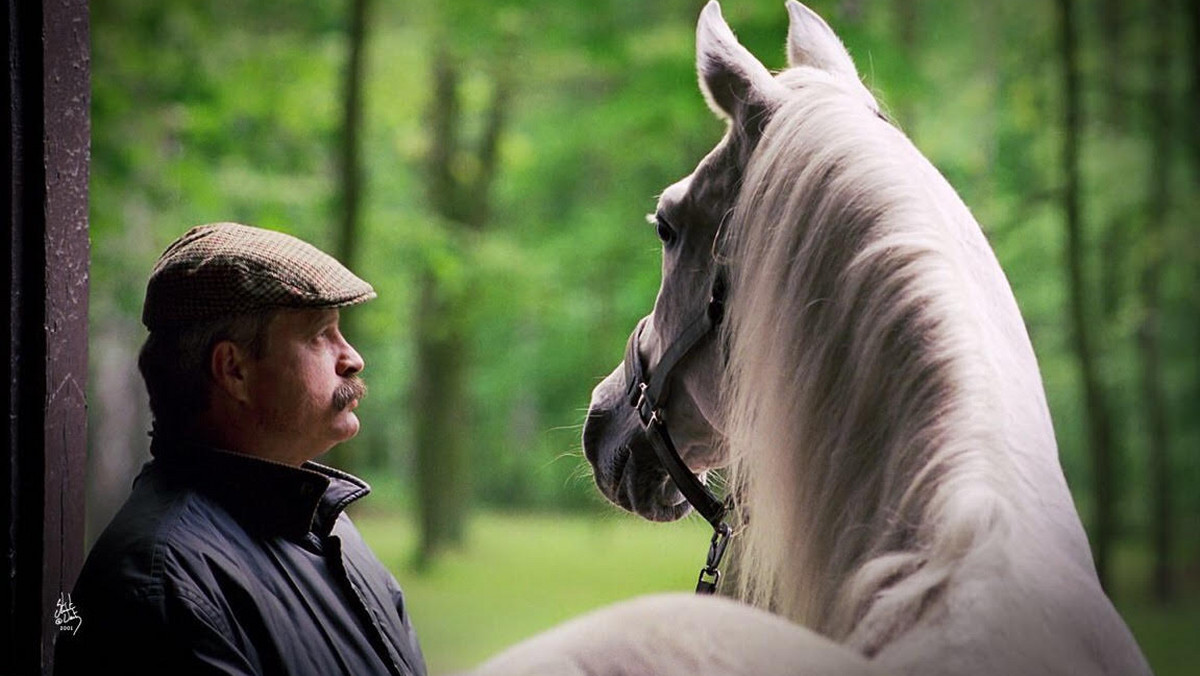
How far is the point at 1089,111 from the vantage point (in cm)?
447

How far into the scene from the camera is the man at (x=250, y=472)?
34.1 inches

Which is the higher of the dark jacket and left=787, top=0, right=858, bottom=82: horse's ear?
left=787, top=0, right=858, bottom=82: horse's ear

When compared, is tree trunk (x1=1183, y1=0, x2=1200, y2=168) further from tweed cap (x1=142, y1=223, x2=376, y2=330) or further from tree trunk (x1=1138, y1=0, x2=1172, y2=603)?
tweed cap (x1=142, y1=223, x2=376, y2=330)

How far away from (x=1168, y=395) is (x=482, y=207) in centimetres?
322

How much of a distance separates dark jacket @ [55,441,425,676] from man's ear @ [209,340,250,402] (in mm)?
58

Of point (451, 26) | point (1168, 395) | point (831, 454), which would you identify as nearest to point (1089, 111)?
point (1168, 395)

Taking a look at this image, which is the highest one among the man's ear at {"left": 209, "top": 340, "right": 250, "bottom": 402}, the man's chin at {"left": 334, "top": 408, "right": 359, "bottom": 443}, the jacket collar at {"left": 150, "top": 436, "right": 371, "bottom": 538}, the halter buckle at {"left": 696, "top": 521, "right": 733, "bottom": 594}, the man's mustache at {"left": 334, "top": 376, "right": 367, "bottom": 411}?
the man's ear at {"left": 209, "top": 340, "right": 250, "bottom": 402}

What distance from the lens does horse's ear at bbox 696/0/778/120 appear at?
99cm

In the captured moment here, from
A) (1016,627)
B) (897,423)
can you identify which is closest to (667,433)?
(897,423)

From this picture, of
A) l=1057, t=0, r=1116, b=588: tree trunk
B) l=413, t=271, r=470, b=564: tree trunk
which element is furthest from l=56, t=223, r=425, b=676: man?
l=413, t=271, r=470, b=564: tree trunk

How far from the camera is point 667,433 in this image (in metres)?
1.15

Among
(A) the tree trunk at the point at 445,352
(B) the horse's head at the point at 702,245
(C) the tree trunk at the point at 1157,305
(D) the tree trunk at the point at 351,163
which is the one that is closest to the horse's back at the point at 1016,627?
(B) the horse's head at the point at 702,245

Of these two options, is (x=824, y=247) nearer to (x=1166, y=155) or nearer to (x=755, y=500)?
(x=755, y=500)

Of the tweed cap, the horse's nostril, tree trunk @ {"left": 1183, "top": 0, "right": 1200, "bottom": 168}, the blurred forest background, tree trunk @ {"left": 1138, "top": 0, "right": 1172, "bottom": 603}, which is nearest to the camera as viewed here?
the tweed cap
